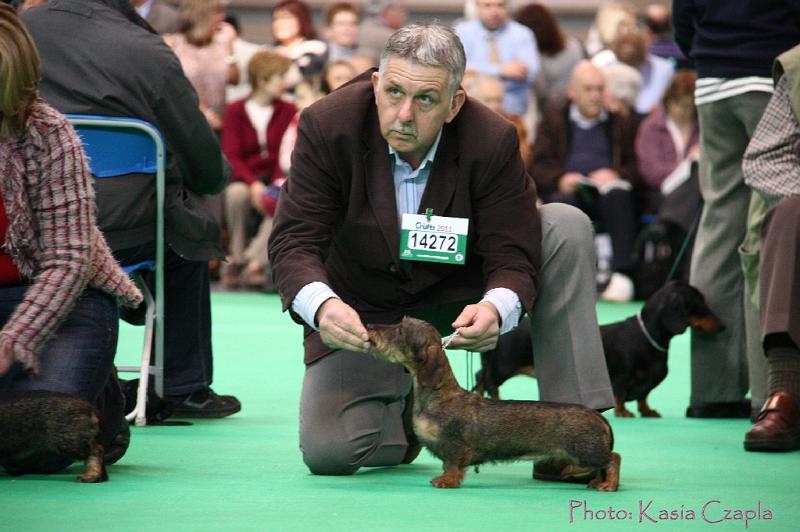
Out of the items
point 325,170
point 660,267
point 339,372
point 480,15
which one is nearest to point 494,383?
point 339,372

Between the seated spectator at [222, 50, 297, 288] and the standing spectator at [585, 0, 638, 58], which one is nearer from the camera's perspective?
the seated spectator at [222, 50, 297, 288]

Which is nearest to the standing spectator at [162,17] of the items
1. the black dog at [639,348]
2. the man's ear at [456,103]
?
the black dog at [639,348]

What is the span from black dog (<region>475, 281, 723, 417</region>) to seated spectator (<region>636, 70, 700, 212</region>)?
4.41 m

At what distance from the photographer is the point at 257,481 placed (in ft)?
11.2

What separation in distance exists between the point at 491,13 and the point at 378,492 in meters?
7.45

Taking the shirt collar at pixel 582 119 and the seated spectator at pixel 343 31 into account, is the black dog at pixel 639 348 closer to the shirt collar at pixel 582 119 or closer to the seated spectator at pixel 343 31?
the shirt collar at pixel 582 119

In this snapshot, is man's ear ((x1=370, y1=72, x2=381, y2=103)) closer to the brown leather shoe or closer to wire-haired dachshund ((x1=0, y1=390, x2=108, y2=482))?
wire-haired dachshund ((x1=0, y1=390, x2=108, y2=482))

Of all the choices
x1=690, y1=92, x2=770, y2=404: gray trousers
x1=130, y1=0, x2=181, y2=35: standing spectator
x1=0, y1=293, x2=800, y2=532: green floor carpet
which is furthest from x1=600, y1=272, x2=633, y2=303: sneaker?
x1=0, y1=293, x2=800, y2=532: green floor carpet

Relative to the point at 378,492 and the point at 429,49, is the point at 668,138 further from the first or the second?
the point at 378,492

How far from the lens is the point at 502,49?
10445 mm

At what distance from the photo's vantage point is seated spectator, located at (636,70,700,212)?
31.7 ft

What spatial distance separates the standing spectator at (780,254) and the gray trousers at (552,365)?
2.69 feet

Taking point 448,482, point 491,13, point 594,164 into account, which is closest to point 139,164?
point 448,482

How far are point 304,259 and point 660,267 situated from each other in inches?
253
